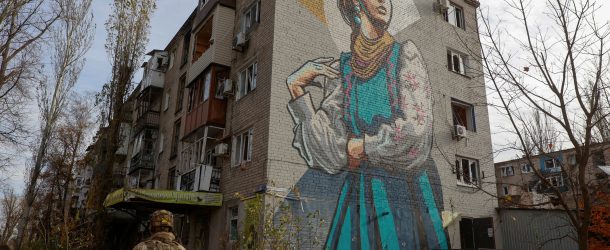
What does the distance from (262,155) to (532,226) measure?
32.6 feet

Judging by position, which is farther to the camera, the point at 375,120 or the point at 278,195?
the point at 375,120

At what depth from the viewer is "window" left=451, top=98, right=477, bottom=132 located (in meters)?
18.0

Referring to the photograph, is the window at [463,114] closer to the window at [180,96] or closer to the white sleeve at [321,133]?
the white sleeve at [321,133]

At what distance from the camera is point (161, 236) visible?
4250 millimetres

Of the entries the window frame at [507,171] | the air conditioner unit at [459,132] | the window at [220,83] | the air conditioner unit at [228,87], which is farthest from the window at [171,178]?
the window frame at [507,171]

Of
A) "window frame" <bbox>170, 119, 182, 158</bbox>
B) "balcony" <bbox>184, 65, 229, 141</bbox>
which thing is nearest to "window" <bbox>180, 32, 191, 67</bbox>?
"window frame" <bbox>170, 119, 182, 158</bbox>

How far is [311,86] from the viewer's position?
1392 centimetres

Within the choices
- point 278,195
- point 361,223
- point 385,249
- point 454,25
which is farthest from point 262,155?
point 454,25

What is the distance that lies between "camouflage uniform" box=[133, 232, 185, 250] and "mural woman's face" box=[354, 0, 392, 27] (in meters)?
13.2

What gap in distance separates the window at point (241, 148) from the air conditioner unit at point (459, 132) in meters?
7.83

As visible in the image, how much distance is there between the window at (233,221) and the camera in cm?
1347

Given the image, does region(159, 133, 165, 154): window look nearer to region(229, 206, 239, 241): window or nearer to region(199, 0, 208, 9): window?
region(199, 0, 208, 9): window

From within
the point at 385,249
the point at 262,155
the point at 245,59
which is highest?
the point at 245,59

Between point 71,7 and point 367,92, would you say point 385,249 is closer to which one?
point 367,92
